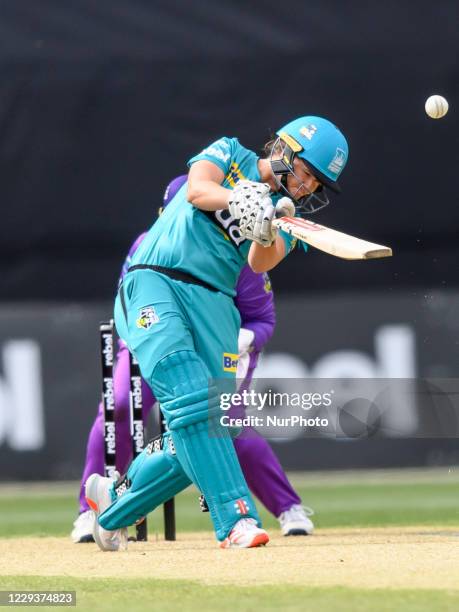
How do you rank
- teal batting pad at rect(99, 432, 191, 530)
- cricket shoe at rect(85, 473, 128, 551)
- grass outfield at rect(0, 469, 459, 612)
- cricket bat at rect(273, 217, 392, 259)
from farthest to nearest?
cricket shoe at rect(85, 473, 128, 551), teal batting pad at rect(99, 432, 191, 530), cricket bat at rect(273, 217, 392, 259), grass outfield at rect(0, 469, 459, 612)

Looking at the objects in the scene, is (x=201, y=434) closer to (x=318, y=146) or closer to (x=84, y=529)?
(x=318, y=146)

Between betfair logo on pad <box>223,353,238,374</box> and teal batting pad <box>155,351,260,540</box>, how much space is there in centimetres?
15

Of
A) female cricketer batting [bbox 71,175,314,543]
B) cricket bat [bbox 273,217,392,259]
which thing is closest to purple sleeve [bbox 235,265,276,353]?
female cricketer batting [bbox 71,175,314,543]

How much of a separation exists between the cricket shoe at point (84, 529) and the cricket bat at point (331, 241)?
6.07ft

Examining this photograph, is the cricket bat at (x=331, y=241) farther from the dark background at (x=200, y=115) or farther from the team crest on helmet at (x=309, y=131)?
the dark background at (x=200, y=115)

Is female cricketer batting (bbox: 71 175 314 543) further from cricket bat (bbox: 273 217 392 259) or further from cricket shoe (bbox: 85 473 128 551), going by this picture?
cricket bat (bbox: 273 217 392 259)

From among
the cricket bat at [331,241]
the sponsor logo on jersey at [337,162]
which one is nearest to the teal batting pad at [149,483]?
the cricket bat at [331,241]

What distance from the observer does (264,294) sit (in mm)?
5773

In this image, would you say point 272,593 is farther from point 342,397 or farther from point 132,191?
point 132,191

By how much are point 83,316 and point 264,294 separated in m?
3.21

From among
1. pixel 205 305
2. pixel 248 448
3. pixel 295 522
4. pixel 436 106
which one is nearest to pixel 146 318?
pixel 205 305

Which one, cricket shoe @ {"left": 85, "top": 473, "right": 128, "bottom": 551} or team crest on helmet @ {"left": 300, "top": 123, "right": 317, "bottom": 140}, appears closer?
team crest on helmet @ {"left": 300, "top": 123, "right": 317, "bottom": 140}

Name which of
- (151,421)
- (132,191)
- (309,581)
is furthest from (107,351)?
(132,191)

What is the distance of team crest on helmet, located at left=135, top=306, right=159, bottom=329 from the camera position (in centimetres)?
441
